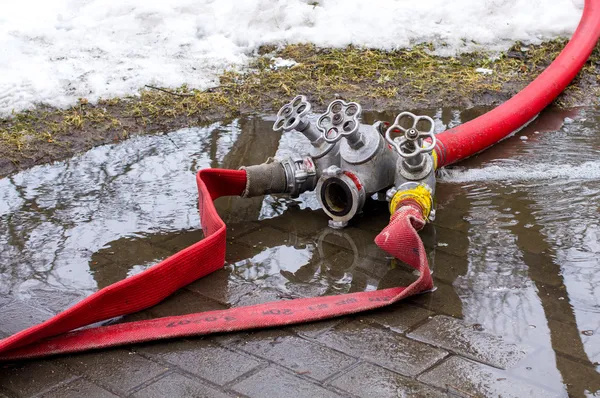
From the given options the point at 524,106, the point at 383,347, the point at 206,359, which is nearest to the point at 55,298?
the point at 206,359

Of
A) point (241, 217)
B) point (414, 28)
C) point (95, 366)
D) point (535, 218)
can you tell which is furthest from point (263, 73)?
point (95, 366)

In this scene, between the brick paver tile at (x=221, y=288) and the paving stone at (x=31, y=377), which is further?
the brick paver tile at (x=221, y=288)

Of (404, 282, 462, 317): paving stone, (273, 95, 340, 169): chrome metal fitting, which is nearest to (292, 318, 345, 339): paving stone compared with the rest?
(404, 282, 462, 317): paving stone

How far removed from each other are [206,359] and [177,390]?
227 mm

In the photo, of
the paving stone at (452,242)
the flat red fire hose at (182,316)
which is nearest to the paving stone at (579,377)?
the flat red fire hose at (182,316)

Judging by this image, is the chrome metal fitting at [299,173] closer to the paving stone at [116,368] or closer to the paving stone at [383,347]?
the paving stone at [383,347]

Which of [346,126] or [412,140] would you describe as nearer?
[412,140]

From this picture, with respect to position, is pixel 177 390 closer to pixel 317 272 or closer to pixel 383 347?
pixel 383 347

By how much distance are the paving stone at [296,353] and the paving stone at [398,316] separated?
1.02 feet

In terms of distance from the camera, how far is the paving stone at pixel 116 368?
2.79 metres

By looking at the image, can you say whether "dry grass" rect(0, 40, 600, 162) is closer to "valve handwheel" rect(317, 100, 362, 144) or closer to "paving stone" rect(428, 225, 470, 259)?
"valve handwheel" rect(317, 100, 362, 144)

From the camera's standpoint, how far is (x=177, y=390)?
2723 millimetres

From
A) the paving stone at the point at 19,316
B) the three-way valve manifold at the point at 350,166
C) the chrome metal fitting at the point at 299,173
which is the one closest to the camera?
the paving stone at the point at 19,316

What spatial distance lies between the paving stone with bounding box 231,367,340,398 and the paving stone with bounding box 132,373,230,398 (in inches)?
3.9
